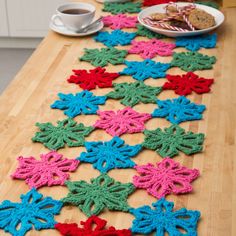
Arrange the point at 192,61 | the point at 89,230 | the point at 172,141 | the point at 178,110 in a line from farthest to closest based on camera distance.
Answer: the point at 192,61 < the point at 178,110 < the point at 172,141 < the point at 89,230

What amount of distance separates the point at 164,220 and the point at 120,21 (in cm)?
100

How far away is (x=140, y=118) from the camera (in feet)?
4.29

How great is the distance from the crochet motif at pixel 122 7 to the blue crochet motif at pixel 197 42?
0.94ft

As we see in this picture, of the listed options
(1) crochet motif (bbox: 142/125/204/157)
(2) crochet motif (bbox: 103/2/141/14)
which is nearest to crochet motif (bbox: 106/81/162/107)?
(1) crochet motif (bbox: 142/125/204/157)

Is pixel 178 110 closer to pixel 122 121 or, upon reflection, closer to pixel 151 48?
pixel 122 121

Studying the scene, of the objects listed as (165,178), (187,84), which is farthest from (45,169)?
(187,84)

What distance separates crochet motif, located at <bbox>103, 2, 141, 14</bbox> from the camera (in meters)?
1.94

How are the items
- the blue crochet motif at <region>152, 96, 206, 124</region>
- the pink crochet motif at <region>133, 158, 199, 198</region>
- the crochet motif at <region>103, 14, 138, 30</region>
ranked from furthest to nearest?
the crochet motif at <region>103, 14, 138, 30</region> → the blue crochet motif at <region>152, 96, 206, 124</region> → the pink crochet motif at <region>133, 158, 199, 198</region>

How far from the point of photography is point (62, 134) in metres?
1.24

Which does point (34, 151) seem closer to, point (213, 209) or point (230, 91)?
point (213, 209)

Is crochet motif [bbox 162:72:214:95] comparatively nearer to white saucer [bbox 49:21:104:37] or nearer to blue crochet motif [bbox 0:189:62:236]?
white saucer [bbox 49:21:104:37]

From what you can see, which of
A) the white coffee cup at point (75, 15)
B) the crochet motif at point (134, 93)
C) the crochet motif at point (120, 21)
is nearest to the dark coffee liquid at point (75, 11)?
the white coffee cup at point (75, 15)

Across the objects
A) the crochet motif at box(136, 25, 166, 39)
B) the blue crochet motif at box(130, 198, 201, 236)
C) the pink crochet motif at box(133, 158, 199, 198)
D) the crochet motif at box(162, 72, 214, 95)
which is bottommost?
the crochet motif at box(136, 25, 166, 39)

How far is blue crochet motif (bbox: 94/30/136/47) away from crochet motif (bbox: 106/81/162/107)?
273 mm
